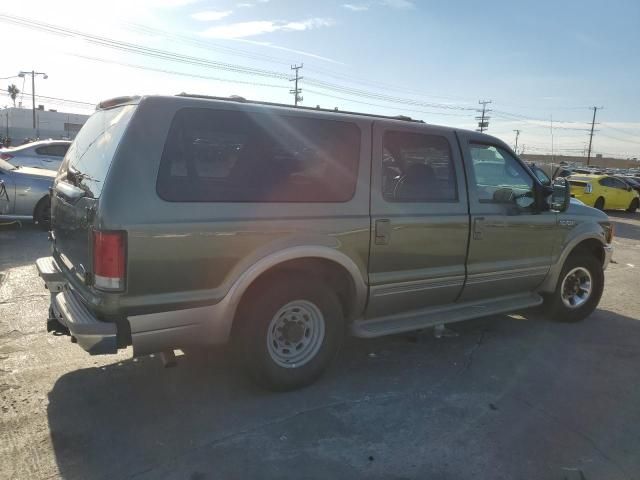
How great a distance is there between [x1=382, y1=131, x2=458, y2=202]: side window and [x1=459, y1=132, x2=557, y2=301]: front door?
25cm

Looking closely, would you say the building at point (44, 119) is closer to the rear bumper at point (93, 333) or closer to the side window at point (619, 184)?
the side window at point (619, 184)

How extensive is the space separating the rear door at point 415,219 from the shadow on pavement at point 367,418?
67 centimetres

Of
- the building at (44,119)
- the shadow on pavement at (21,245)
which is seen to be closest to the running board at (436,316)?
the shadow on pavement at (21,245)

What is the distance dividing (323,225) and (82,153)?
1847mm

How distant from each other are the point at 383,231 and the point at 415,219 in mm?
337

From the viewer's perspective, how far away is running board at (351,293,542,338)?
3963 mm

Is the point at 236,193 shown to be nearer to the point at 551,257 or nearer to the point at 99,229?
the point at 99,229

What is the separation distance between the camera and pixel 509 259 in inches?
189

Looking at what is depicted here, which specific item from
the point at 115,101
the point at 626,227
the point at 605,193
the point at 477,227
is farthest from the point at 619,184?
the point at 115,101

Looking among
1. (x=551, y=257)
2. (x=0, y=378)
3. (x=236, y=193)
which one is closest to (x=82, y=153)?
(x=236, y=193)

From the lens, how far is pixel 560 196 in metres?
5.00

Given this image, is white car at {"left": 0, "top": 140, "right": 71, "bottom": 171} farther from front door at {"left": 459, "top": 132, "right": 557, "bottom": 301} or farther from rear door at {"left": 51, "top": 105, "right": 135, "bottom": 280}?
front door at {"left": 459, "top": 132, "right": 557, "bottom": 301}

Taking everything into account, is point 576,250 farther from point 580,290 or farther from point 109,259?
point 109,259

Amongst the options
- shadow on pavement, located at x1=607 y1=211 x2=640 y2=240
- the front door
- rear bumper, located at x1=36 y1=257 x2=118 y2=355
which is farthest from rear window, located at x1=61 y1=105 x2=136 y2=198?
shadow on pavement, located at x1=607 y1=211 x2=640 y2=240
